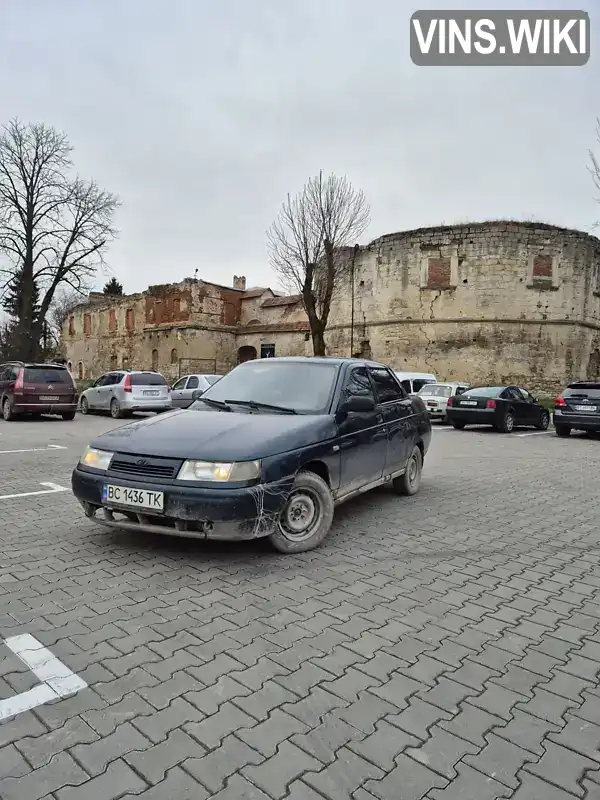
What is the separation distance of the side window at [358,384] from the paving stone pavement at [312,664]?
1.32m

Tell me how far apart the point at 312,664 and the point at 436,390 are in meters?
17.6

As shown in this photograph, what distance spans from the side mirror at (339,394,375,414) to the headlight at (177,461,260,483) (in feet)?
4.49

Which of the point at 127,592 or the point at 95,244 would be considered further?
the point at 95,244

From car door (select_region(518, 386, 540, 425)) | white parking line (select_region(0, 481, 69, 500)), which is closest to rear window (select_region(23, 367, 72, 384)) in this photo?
white parking line (select_region(0, 481, 69, 500))

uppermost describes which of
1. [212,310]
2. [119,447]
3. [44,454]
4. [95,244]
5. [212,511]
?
[95,244]

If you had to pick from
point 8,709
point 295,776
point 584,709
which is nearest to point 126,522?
point 8,709

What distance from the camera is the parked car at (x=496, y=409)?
16.0 metres

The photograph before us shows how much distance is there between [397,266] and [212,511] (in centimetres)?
2722

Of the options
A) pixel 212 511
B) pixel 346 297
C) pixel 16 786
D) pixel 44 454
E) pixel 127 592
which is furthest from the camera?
pixel 346 297

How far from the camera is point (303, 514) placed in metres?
4.58

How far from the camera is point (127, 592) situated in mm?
3598

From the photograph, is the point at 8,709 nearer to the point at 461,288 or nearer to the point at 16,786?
the point at 16,786

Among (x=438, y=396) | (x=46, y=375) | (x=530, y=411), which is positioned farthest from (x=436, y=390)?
(x=46, y=375)

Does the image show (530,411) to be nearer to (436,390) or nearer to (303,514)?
(436,390)
